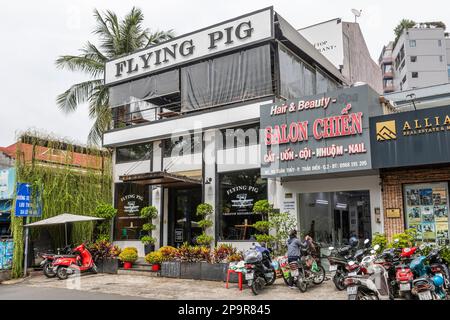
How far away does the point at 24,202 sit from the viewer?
50.2 ft

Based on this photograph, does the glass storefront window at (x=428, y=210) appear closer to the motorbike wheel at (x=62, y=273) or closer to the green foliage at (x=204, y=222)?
the green foliage at (x=204, y=222)

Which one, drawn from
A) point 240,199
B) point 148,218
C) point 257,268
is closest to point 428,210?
point 257,268

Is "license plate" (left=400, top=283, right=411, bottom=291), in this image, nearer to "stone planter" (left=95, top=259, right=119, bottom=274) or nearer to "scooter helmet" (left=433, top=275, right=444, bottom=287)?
"scooter helmet" (left=433, top=275, right=444, bottom=287)

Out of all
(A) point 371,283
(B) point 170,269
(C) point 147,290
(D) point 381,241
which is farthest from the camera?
(B) point 170,269

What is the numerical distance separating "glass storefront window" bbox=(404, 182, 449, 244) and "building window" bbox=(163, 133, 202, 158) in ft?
25.8

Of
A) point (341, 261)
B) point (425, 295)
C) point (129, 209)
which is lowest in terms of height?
point (425, 295)

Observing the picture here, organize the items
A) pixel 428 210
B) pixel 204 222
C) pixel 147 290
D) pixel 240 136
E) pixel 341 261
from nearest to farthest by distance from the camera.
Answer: pixel 341 261 < pixel 147 290 < pixel 428 210 < pixel 204 222 < pixel 240 136

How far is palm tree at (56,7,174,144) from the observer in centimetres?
2309

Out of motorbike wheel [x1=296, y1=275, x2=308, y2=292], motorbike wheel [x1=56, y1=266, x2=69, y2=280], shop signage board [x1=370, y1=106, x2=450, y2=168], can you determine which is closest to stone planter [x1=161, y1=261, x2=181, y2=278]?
motorbike wheel [x1=56, y1=266, x2=69, y2=280]

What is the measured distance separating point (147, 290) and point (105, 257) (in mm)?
4433

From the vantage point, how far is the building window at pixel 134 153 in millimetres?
18312

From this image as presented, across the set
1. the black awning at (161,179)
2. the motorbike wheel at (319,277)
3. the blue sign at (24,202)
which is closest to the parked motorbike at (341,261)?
the motorbike wheel at (319,277)

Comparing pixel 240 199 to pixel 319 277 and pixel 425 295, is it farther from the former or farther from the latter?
pixel 425 295
